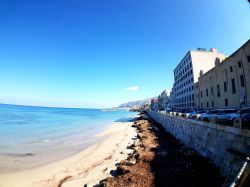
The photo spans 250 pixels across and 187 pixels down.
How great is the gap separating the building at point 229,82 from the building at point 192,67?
11.4 meters

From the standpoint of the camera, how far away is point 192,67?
57062 millimetres

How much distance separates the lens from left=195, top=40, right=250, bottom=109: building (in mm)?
26938

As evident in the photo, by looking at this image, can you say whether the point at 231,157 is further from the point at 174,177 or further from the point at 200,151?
the point at 200,151

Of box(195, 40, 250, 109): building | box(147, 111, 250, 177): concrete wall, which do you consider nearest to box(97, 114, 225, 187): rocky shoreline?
box(147, 111, 250, 177): concrete wall

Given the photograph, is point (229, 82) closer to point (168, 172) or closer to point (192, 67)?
point (192, 67)

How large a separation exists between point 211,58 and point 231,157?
59773mm

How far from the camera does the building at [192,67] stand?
5628 centimetres

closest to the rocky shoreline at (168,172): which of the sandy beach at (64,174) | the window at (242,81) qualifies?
the sandy beach at (64,174)

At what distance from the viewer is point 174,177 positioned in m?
10.0

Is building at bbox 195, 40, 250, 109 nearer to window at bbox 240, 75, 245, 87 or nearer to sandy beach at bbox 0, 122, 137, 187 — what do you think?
window at bbox 240, 75, 245, 87

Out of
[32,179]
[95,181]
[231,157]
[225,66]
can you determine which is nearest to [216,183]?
[231,157]

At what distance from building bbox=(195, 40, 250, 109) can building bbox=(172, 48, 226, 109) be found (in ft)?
37.4

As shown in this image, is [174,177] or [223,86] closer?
[174,177]

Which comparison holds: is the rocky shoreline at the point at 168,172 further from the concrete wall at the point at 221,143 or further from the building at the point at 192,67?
the building at the point at 192,67
